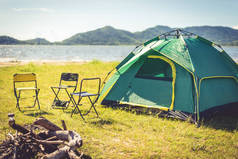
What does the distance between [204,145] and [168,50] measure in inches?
114

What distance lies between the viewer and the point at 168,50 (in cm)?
642

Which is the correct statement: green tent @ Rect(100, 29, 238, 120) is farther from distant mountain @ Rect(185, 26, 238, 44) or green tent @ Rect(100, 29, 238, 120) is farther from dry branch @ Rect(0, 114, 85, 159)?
distant mountain @ Rect(185, 26, 238, 44)

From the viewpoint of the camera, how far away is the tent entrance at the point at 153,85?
20.5ft

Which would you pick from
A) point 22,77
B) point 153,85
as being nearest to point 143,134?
point 153,85

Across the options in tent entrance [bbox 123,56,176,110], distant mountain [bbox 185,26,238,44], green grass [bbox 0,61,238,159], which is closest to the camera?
green grass [bbox 0,61,238,159]

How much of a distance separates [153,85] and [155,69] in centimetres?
86

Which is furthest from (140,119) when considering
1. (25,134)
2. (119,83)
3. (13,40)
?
(13,40)

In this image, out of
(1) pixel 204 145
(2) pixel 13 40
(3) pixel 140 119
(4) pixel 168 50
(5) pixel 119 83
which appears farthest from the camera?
(2) pixel 13 40

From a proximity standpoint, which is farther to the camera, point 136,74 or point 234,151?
point 136,74

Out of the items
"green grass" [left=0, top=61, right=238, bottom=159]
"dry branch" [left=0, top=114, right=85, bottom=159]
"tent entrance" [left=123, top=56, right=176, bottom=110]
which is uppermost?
"tent entrance" [left=123, top=56, right=176, bottom=110]

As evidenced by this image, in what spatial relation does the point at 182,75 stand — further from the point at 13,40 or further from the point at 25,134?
the point at 13,40

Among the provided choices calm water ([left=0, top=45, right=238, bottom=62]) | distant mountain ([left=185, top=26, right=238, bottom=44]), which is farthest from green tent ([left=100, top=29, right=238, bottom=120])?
distant mountain ([left=185, top=26, right=238, bottom=44])

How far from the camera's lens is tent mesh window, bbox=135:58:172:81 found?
7.10m

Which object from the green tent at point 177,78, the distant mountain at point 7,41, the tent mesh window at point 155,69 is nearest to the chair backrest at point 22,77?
the green tent at point 177,78
